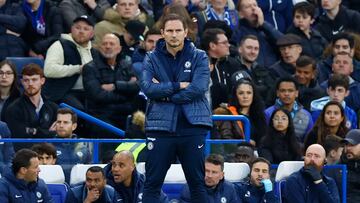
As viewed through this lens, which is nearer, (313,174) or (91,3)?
(313,174)

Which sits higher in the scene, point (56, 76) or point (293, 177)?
point (56, 76)

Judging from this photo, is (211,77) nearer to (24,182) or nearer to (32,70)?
(32,70)

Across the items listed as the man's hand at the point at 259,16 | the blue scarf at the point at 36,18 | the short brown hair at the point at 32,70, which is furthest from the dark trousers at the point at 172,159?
the man's hand at the point at 259,16

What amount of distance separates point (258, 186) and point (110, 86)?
12.0 feet

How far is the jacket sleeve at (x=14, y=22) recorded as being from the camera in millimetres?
20203

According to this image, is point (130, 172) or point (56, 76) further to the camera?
point (56, 76)

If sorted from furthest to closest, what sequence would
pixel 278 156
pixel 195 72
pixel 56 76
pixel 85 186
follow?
pixel 56 76
pixel 278 156
pixel 85 186
pixel 195 72

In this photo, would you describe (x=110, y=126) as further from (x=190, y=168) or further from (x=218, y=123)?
(x=190, y=168)

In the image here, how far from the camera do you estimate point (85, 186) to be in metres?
16.2

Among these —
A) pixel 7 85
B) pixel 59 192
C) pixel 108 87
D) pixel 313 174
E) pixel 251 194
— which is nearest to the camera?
pixel 59 192

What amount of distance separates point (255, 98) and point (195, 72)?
5.05 meters

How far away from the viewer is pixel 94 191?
52.5 ft

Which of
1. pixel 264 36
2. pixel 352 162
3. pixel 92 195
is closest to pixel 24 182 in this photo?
pixel 92 195

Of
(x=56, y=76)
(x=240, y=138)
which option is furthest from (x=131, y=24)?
(x=240, y=138)
